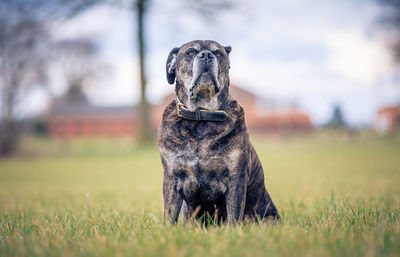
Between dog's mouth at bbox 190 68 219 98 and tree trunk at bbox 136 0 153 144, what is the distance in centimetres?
1623

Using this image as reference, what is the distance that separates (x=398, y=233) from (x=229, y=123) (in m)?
1.48

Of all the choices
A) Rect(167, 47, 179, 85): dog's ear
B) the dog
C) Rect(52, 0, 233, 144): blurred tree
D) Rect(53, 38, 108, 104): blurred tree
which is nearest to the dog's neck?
the dog

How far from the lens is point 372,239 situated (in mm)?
2055

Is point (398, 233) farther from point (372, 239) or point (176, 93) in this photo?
point (176, 93)

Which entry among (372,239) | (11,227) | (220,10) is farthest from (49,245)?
(220,10)

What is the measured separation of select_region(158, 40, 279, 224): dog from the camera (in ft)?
8.43

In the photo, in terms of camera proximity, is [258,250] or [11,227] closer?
[258,250]

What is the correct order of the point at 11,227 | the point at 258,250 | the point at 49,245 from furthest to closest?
1. the point at 11,227
2. the point at 49,245
3. the point at 258,250

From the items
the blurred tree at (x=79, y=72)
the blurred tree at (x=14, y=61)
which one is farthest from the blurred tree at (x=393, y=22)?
the blurred tree at (x=79, y=72)

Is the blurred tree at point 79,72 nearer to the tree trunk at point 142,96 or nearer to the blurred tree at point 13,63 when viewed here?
the blurred tree at point 13,63

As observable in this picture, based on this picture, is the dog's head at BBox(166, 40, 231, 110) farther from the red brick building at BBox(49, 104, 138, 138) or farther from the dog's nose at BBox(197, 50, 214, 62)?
the red brick building at BBox(49, 104, 138, 138)

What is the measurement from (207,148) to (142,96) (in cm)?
1662

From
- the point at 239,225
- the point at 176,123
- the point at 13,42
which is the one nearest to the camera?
the point at 239,225

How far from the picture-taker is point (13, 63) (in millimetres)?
20188
